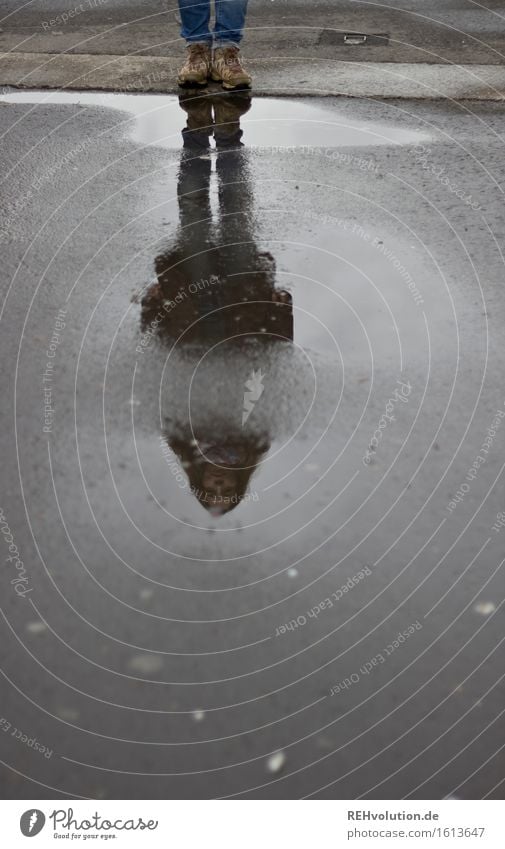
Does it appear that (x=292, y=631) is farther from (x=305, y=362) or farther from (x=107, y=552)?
(x=305, y=362)

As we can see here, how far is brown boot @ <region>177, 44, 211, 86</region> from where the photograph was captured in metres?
6.15

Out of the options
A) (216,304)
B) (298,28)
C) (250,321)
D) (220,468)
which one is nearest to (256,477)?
(220,468)

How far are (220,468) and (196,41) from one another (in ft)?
13.3

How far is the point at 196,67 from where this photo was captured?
6176 millimetres

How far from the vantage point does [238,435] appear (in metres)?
3.22

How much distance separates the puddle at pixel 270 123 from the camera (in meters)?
5.36

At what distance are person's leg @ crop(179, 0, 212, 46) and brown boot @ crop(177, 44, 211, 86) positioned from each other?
49mm

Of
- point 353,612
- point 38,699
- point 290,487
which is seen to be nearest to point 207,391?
point 290,487

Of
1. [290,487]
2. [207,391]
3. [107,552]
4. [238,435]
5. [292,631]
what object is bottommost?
[292,631]

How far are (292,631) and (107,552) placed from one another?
595mm

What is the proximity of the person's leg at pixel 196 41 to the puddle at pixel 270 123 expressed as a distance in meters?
0.18

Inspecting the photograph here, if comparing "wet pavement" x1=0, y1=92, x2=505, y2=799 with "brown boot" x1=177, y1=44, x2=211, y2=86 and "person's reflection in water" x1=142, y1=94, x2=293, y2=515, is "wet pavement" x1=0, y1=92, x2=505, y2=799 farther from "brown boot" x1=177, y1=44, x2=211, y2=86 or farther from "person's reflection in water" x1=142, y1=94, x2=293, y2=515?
"brown boot" x1=177, y1=44, x2=211, y2=86

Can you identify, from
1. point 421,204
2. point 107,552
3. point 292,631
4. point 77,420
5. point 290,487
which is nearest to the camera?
point 292,631

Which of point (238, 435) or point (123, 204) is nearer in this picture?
point (238, 435)
